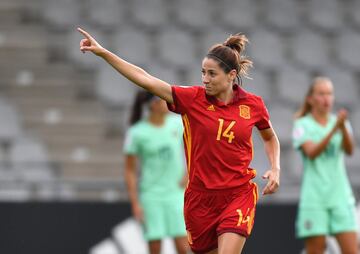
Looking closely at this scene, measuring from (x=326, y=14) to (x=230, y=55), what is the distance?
929 cm

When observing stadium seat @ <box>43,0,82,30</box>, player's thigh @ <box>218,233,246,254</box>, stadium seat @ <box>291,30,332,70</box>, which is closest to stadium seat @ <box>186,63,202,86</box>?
stadium seat @ <box>291,30,332,70</box>

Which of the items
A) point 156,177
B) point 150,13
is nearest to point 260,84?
point 150,13

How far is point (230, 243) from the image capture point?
6562 mm

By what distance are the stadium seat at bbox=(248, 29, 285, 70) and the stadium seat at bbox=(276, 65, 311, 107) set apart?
233 mm

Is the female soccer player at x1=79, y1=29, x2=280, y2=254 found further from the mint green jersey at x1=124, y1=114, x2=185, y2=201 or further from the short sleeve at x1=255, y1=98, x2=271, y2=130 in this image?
the mint green jersey at x1=124, y1=114, x2=185, y2=201

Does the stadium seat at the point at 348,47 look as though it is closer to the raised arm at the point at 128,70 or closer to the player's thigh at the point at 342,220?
the player's thigh at the point at 342,220

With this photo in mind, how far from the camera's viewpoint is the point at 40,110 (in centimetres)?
1380

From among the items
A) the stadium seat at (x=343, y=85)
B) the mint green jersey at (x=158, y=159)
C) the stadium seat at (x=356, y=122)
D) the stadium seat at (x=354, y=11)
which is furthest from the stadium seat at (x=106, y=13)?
the mint green jersey at (x=158, y=159)

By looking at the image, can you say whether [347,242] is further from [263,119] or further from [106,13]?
[106,13]

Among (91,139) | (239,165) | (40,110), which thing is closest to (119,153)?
(91,139)

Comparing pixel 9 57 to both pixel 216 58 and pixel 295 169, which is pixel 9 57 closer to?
pixel 295 169

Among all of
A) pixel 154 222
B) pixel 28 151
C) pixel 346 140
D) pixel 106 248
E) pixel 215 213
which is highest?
pixel 346 140

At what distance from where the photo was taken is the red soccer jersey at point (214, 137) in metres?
6.71

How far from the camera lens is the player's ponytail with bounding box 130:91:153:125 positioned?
9.58m
